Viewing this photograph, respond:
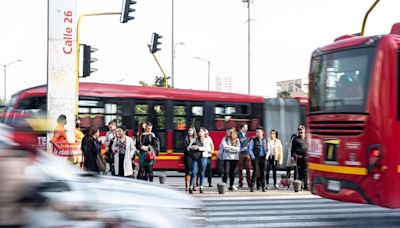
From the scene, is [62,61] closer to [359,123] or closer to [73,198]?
[359,123]

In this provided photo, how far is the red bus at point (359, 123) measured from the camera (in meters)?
8.52

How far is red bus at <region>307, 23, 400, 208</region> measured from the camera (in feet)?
28.0

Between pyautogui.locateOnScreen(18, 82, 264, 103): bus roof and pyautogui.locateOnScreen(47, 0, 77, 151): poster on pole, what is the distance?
5.44 meters

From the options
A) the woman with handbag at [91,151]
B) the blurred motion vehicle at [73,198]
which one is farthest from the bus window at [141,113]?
the blurred motion vehicle at [73,198]

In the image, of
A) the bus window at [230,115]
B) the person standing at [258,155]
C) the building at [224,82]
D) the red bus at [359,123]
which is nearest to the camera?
the red bus at [359,123]

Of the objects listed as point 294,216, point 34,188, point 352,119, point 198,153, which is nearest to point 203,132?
point 198,153

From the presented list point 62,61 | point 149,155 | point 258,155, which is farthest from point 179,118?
point 62,61

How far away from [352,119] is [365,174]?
92 centimetres

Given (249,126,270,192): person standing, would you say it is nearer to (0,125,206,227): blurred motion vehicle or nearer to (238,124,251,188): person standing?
(238,124,251,188): person standing

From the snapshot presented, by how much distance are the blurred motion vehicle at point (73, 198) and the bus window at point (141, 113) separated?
45.6 ft

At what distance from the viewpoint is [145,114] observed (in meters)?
19.3

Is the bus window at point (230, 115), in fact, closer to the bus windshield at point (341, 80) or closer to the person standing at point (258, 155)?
the person standing at point (258, 155)

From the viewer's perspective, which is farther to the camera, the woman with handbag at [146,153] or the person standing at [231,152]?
the person standing at [231,152]

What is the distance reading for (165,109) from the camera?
64.2ft
